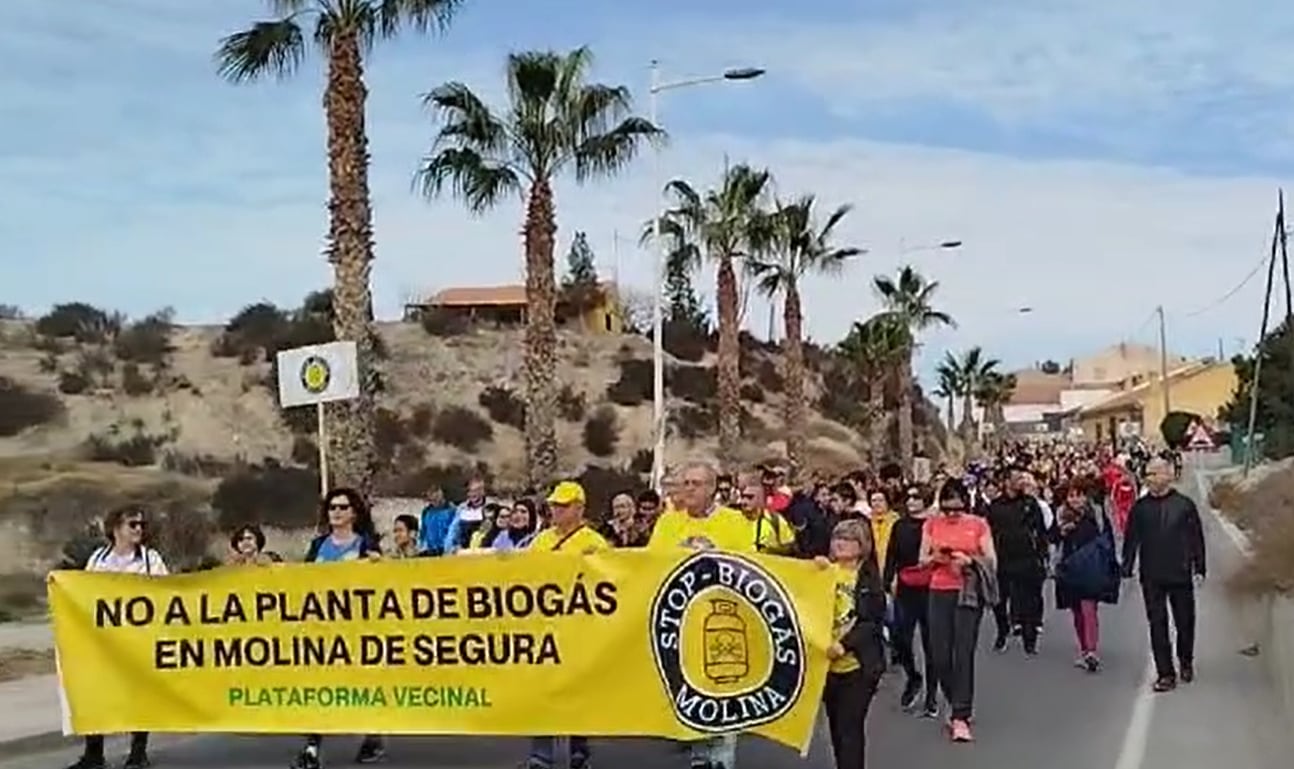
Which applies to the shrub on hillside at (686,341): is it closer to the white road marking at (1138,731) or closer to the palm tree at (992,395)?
the palm tree at (992,395)

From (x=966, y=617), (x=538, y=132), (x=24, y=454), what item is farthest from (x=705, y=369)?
(x=966, y=617)

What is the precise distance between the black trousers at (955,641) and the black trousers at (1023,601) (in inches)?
206

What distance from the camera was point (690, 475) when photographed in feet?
33.0

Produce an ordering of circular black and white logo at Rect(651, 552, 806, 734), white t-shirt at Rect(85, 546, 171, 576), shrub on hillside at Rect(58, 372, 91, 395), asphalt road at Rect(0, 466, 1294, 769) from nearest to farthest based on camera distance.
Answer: circular black and white logo at Rect(651, 552, 806, 734), asphalt road at Rect(0, 466, 1294, 769), white t-shirt at Rect(85, 546, 171, 576), shrub on hillside at Rect(58, 372, 91, 395)

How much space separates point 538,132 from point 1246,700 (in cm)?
1928

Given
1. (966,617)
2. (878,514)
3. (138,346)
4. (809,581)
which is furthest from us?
(138,346)

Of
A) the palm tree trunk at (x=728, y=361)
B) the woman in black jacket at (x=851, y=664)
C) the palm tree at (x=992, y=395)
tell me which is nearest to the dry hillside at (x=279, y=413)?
the palm tree trunk at (x=728, y=361)

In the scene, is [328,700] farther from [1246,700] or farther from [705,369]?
[705,369]

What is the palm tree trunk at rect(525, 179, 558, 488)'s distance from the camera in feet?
98.2

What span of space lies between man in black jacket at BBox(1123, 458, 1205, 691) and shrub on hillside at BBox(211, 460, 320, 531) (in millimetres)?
27908

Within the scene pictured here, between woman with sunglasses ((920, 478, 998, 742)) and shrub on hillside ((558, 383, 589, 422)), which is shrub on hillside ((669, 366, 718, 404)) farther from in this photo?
woman with sunglasses ((920, 478, 998, 742))

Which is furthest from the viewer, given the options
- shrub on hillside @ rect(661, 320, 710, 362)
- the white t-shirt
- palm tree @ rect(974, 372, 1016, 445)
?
palm tree @ rect(974, 372, 1016, 445)

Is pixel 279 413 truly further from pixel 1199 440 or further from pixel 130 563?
pixel 130 563

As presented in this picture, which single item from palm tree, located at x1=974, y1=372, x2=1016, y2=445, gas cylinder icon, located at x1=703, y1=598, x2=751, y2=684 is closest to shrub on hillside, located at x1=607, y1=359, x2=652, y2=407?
palm tree, located at x1=974, y1=372, x2=1016, y2=445
